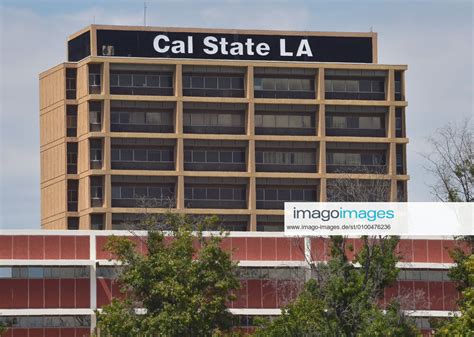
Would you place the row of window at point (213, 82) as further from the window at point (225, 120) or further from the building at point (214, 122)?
the window at point (225, 120)

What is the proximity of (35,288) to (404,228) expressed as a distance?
20783 millimetres

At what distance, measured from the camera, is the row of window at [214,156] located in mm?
142625

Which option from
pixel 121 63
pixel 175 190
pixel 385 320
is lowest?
pixel 385 320

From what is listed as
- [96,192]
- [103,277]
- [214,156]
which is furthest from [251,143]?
[103,277]

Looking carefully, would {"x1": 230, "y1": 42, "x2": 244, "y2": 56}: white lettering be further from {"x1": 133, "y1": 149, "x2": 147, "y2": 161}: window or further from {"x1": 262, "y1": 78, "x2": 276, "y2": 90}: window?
{"x1": 133, "y1": 149, "x2": 147, "y2": 161}: window

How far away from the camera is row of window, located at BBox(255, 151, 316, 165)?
144 meters

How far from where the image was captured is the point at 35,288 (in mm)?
95750

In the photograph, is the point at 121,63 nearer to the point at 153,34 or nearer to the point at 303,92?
the point at 153,34

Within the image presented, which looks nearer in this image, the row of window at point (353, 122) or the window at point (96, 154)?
the window at point (96, 154)

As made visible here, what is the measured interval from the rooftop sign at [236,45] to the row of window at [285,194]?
10.7 m

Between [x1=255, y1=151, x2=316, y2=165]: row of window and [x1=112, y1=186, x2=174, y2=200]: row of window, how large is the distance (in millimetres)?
8231

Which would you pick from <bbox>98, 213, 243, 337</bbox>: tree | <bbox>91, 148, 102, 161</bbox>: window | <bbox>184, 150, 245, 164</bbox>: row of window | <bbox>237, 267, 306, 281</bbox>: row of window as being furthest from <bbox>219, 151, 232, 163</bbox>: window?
<bbox>98, 213, 243, 337</bbox>: tree

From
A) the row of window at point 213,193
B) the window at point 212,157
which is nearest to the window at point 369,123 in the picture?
the row of window at point 213,193

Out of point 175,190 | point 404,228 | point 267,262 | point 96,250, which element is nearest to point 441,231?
point 404,228
